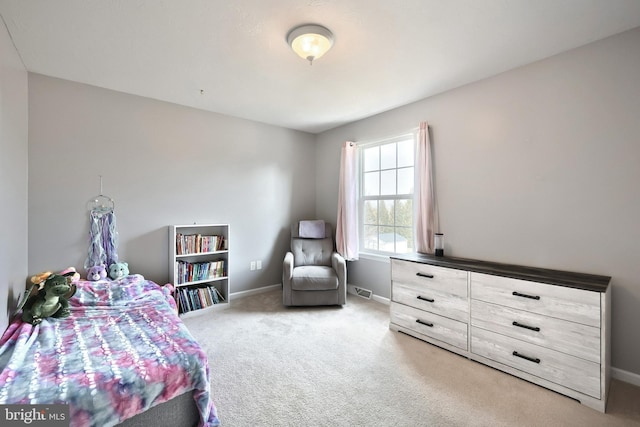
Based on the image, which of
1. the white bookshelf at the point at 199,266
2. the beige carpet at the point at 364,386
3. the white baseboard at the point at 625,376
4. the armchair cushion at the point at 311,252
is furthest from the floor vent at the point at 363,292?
the white baseboard at the point at 625,376

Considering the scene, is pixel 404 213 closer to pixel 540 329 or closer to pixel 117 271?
pixel 540 329

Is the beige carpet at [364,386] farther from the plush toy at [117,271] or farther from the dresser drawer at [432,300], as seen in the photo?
the plush toy at [117,271]

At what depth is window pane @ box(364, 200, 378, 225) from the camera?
3910 mm

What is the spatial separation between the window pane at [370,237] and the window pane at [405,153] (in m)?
0.94

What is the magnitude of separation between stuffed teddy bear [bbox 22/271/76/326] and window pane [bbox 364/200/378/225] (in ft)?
10.7

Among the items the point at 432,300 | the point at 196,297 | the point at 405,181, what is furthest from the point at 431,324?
the point at 196,297

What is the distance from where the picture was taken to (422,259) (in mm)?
2729

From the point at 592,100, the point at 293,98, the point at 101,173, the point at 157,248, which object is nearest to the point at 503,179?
the point at 592,100

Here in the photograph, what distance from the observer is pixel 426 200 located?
3.06 meters

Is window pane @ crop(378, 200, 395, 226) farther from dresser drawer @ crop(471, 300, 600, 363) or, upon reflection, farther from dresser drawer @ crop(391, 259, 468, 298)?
dresser drawer @ crop(471, 300, 600, 363)

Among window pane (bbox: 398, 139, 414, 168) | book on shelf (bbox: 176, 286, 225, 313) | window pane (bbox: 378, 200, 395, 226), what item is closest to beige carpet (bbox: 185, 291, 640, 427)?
book on shelf (bbox: 176, 286, 225, 313)

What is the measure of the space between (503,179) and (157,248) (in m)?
3.69

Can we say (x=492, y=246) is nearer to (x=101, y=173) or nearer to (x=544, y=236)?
(x=544, y=236)

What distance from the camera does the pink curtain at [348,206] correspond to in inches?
154
